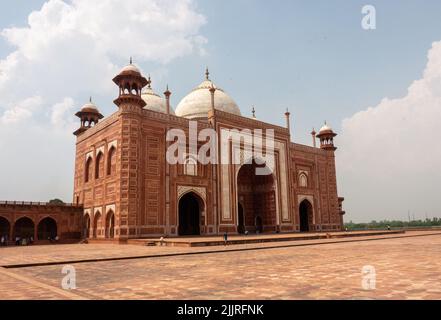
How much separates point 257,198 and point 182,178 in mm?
9649

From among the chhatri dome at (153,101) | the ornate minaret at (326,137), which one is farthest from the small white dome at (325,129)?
the chhatri dome at (153,101)

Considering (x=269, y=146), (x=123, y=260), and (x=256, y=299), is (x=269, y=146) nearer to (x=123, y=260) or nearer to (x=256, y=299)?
(x=123, y=260)

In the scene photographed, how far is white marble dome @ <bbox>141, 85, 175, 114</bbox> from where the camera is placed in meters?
31.5

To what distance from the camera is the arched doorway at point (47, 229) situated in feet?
76.3

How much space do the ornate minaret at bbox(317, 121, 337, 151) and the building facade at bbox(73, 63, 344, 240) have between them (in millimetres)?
1933

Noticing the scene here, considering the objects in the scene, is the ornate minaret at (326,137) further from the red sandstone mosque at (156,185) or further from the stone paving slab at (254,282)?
the stone paving slab at (254,282)

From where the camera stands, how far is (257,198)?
3078cm

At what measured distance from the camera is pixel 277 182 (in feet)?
95.8

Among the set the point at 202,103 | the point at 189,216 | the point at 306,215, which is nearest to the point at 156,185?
the point at 189,216

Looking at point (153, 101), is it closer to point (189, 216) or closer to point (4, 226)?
point (189, 216)

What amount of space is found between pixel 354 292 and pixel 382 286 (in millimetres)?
636

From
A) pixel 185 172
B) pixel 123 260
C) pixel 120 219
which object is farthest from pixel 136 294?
pixel 185 172

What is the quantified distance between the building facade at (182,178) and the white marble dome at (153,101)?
88 mm

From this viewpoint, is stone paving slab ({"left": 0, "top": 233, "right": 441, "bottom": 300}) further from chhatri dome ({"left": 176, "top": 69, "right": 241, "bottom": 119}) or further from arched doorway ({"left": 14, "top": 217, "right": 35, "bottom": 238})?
chhatri dome ({"left": 176, "top": 69, "right": 241, "bottom": 119})
